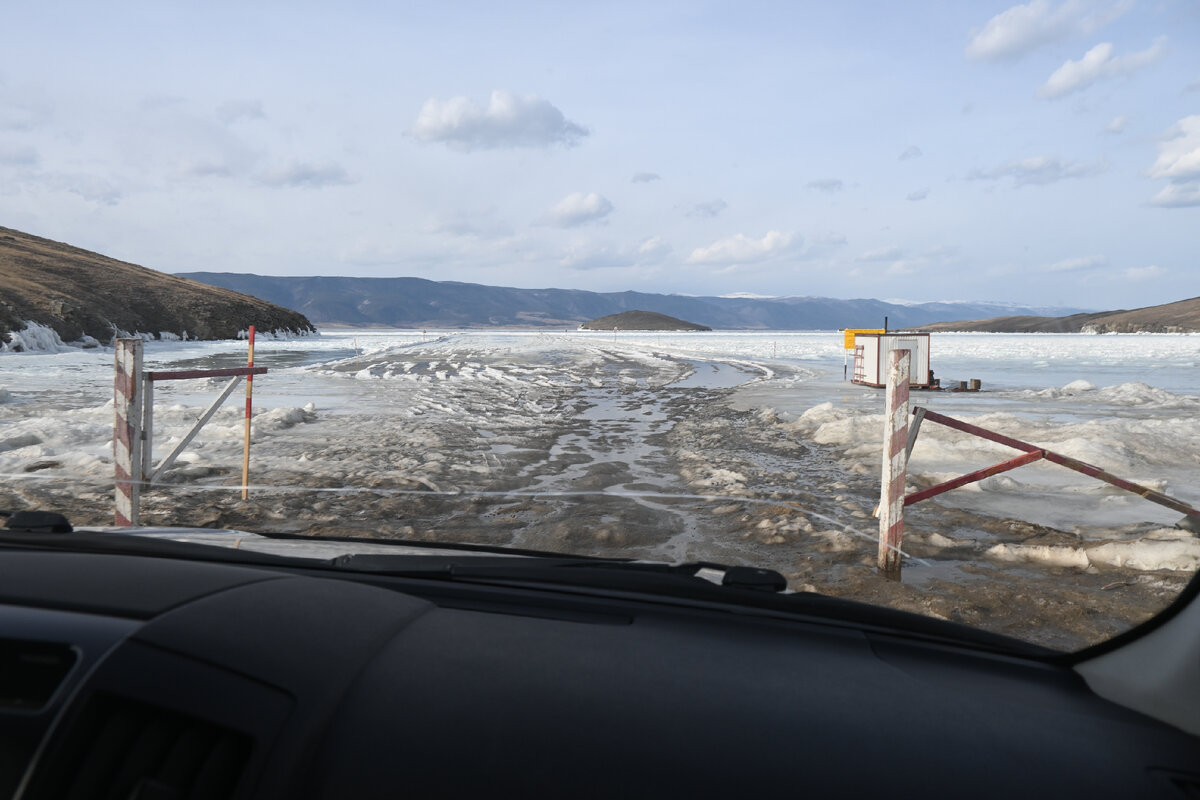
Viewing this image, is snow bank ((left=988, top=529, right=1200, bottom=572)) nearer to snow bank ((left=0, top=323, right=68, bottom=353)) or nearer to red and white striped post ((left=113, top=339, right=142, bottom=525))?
red and white striped post ((left=113, top=339, right=142, bottom=525))

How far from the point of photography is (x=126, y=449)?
562cm

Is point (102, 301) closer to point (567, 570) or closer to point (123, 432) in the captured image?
point (123, 432)

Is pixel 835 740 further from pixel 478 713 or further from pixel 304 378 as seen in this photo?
pixel 304 378

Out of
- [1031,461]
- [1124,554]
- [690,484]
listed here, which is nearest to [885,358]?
[690,484]

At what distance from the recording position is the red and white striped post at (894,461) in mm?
5371

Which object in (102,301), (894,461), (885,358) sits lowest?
(894,461)

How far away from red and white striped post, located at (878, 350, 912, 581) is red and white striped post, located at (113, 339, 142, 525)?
5.43 metres

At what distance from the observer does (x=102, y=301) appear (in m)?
56.1

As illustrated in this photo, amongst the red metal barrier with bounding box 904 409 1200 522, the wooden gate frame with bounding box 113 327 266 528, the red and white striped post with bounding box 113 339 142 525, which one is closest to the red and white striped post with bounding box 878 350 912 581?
the red metal barrier with bounding box 904 409 1200 522

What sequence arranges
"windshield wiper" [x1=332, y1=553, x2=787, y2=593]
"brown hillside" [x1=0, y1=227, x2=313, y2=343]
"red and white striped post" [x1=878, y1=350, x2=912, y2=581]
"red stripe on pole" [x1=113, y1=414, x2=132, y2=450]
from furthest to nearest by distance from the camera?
"brown hillside" [x1=0, y1=227, x2=313, y2=343] → "red stripe on pole" [x1=113, y1=414, x2=132, y2=450] → "red and white striped post" [x1=878, y1=350, x2=912, y2=581] → "windshield wiper" [x1=332, y1=553, x2=787, y2=593]

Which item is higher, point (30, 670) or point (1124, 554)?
point (30, 670)

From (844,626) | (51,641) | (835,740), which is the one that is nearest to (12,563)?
(51,641)

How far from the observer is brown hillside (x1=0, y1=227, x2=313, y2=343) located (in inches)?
1810

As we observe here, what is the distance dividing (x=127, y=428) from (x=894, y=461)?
564cm
